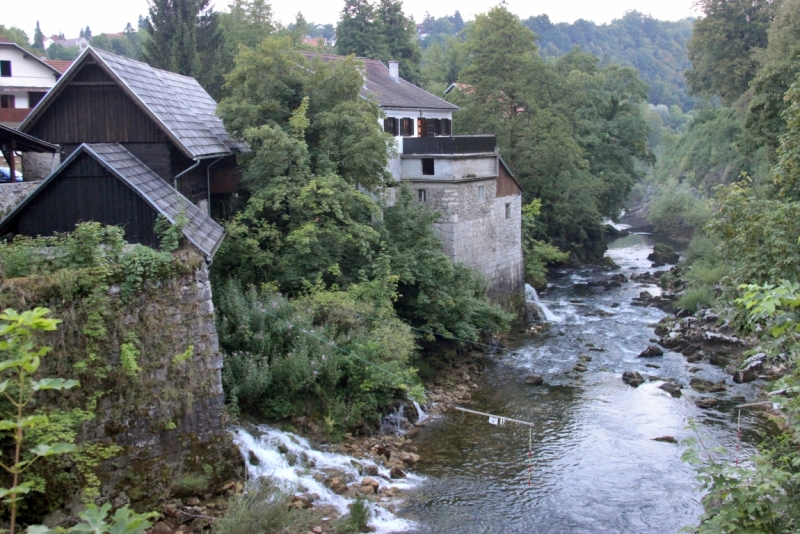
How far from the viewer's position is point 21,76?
38.5 meters

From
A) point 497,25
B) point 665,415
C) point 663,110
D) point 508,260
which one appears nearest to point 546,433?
point 665,415

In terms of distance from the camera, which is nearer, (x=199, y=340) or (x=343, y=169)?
(x=199, y=340)

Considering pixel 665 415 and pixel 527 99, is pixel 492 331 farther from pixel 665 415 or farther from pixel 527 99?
pixel 527 99

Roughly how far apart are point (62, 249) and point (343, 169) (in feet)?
34.8

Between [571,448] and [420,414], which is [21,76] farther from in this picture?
[571,448]

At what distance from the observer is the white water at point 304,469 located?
40.6 ft

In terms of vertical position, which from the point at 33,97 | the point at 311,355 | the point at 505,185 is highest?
the point at 33,97

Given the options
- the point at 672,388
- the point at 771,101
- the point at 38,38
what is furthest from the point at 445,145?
the point at 38,38

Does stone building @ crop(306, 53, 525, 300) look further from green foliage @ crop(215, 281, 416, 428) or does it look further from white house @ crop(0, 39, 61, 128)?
white house @ crop(0, 39, 61, 128)

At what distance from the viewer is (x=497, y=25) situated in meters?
34.1

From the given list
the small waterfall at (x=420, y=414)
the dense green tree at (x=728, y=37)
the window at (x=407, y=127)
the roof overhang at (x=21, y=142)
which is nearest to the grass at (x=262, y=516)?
the small waterfall at (x=420, y=414)

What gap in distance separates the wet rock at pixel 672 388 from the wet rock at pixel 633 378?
58 centimetres

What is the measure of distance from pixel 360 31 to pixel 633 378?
3133cm

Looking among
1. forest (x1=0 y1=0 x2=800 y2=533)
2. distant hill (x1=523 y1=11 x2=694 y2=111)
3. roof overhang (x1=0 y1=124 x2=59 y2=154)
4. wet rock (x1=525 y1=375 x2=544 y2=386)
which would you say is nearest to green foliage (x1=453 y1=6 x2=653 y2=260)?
forest (x1=0 y1=0 x2=800 y2=533)
